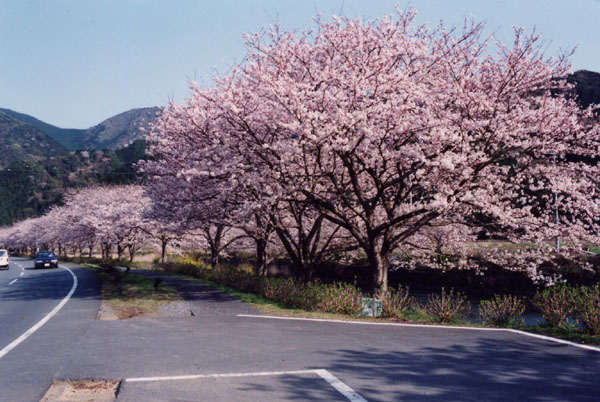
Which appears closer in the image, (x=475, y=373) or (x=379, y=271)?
(x=475, y=373)

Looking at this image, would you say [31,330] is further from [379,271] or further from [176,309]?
[379,271]

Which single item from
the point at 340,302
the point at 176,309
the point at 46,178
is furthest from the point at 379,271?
the point at 46,178

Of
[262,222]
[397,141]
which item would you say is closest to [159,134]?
[262,222]

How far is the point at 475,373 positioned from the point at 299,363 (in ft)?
7.66

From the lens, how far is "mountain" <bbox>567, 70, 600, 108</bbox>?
139ft

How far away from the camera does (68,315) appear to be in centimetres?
1175

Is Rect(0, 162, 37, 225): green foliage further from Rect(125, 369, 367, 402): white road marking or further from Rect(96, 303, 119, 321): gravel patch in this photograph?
Rect(125, 369, 367, 402): white road marking

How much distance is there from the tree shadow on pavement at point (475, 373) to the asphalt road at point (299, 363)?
0.5 inches

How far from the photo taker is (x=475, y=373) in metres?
5.90

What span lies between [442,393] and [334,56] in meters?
9.93

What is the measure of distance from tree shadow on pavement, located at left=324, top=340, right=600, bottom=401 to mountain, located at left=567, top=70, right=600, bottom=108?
1640 inches

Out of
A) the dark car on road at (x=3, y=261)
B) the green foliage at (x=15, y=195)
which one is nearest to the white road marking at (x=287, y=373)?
the dark car on road at (x=3, y=261)

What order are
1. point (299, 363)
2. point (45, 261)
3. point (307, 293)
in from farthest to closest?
point (45, 261)
point (307, 293)
point (299, 363)

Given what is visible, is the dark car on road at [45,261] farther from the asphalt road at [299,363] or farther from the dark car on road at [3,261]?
the asphalt road at [299,363]
